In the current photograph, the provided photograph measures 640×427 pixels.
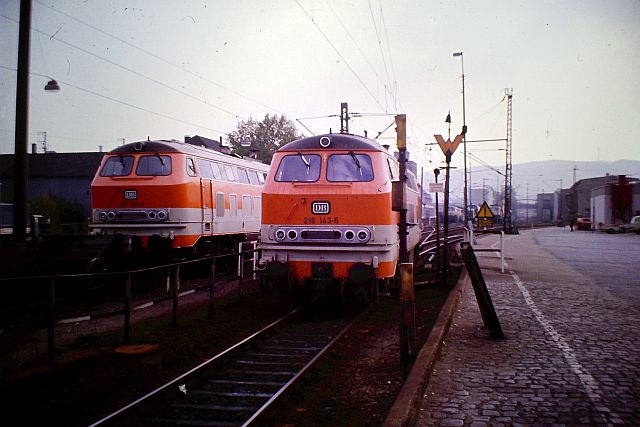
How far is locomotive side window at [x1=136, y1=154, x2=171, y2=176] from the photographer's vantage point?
1333 cm

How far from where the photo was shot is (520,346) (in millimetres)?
7621

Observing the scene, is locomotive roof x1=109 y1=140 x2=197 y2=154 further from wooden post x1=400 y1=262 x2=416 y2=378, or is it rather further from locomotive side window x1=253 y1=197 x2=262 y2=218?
wooden post x1=400 y1=262 x2=416 y2=378

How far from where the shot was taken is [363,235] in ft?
30.9

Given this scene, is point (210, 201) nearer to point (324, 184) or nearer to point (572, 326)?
point (324, 184)

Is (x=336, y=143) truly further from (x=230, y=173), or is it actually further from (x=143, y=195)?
(x=230, y=173)

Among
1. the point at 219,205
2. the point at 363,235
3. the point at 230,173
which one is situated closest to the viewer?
the point at 363,235

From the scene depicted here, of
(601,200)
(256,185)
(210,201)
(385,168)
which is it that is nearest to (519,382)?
(385,168)

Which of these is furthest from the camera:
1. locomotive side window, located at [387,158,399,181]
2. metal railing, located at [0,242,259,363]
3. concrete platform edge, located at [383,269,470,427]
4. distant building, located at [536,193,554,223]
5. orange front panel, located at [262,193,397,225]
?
distant building, located at [536,193,554,223]

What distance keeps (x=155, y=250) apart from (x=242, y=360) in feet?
21.3

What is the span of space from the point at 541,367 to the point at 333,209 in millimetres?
4274

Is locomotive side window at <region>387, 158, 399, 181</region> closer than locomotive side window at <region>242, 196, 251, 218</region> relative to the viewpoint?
Result: Yes

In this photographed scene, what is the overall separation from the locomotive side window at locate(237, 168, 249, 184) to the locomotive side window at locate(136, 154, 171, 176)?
4.46 meters

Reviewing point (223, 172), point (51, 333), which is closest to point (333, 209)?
point (51, 333)

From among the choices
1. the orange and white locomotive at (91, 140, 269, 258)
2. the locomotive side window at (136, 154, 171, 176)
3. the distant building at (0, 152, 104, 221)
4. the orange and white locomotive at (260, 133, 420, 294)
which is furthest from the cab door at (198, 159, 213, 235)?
the distant building at (0, 152, 104, 221)
